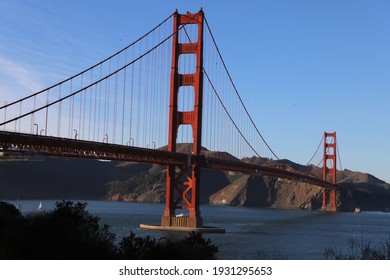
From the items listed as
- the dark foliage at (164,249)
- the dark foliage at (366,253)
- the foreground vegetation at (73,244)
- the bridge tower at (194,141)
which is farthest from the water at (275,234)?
the foreground vegetation at (73,244)

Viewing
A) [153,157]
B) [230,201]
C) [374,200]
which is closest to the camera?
[153,157]

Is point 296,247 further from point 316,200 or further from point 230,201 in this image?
point 230,201

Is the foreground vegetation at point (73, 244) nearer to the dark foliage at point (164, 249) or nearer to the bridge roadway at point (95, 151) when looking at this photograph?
the dark foliage at point (164, 249)

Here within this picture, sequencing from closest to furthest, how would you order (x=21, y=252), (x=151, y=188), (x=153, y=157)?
(x=21, y=252), (x=153, y=157), (x=151, y=188)

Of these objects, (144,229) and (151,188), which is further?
(151,188)

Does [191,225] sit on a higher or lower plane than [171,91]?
lower

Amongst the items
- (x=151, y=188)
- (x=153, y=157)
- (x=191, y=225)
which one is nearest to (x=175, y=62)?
(x=153, y=157)

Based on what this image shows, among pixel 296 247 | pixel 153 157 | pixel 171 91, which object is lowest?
pixel 296 247

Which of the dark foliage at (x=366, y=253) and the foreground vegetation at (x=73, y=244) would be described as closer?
the foreground vegetation at (x=73, y=244)
